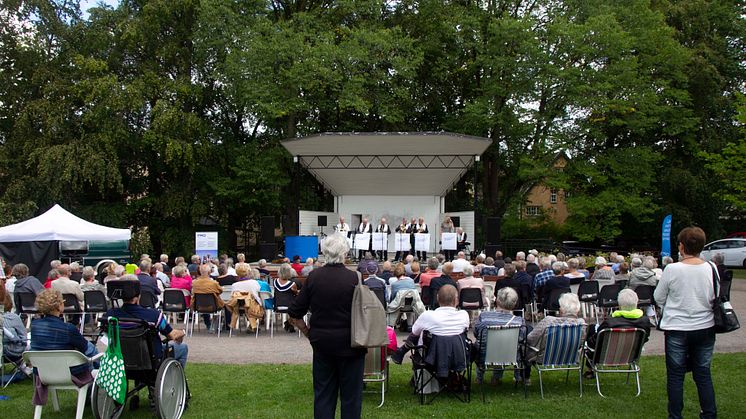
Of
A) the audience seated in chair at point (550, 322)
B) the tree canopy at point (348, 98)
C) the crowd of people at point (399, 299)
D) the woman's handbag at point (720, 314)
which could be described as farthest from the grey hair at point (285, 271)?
the tree canopy at point (348, 98)

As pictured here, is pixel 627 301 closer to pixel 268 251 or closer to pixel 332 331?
pixel 332 331

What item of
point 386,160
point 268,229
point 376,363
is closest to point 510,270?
point 376,363

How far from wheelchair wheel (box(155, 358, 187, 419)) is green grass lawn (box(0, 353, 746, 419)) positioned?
0.20 m

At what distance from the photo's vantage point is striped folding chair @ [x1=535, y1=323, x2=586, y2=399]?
539 centimetres

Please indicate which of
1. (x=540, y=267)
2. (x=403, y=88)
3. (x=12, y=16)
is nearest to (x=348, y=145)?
(x=403, y=88)

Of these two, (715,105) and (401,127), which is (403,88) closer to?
(401,127)

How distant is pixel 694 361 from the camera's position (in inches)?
169

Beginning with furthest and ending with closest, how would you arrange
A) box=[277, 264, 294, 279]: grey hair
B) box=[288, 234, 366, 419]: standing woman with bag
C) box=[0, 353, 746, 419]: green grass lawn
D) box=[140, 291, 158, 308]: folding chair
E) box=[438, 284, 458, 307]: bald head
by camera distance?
box=[277, 264, 294, 279]: grey hair, box=[140, 291, 158, 308]: folding chair, box=[438, 284, 458, 307]: bald head, box=[0, 353, 746, 419]: green grass lawn, box=[288, 234, 366, 419]: standing woman with bag

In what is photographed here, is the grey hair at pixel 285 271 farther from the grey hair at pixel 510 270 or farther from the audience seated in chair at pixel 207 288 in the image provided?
the grey hair at pixel 510 270

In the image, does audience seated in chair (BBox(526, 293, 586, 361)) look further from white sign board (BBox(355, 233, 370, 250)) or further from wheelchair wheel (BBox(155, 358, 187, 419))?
white sign board (BBox(355, 233, 370, 250))

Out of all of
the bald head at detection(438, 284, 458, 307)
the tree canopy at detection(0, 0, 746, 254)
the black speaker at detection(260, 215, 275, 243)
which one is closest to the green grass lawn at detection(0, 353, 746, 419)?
the bald head at detection(438, 284, 458, 307)

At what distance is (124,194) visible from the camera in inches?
969

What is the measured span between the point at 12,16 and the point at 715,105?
26.2 metres

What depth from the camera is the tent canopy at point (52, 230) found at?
13406mm
